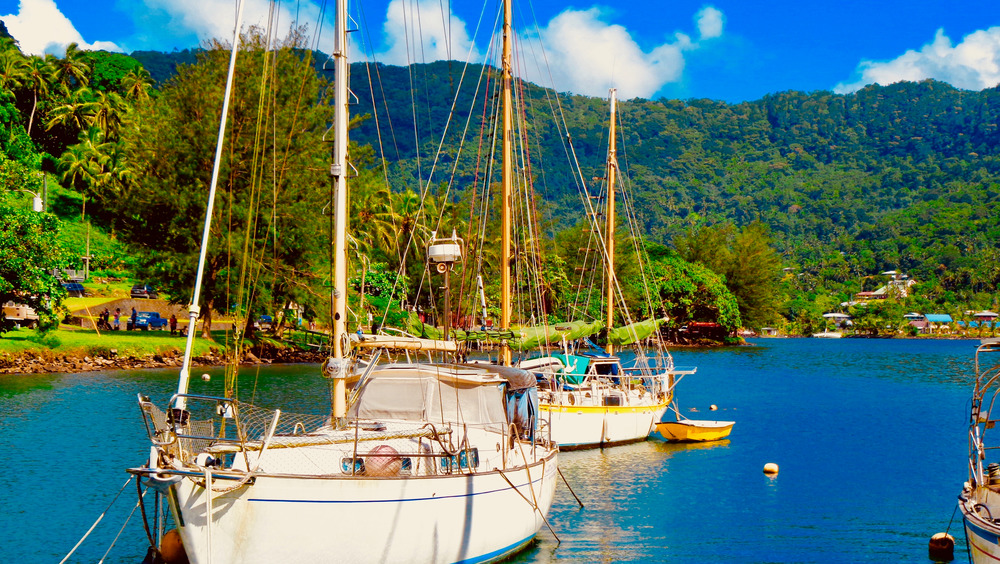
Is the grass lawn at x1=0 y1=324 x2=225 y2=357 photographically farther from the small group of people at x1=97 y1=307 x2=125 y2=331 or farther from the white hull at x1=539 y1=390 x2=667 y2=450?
the white hull at x1=539 y1=390 x2=667 y2=450

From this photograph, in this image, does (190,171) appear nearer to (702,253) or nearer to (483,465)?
(483,465)

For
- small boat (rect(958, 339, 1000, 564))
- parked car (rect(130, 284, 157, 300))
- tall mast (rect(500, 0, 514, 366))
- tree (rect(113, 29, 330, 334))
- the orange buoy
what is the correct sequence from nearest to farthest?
small boat (rect(958, 339, 1000, 564)) → the orange buoy → tall mast (rect(500, 0, 514, 366)) → tree (rect(113, 29, 330, 334)) → parked car (rect(130, 284, 157, 300))

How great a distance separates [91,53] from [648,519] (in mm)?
126277

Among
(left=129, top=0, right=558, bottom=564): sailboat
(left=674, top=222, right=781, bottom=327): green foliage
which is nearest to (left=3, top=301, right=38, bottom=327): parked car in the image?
(left=129, top=0, right=558, bottom=564): sailboat

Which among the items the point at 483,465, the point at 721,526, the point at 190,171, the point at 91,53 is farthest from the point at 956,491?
the point at 91,53

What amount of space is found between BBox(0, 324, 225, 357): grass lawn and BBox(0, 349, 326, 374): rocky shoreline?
0.30 metres

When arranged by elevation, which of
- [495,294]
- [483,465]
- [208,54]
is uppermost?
[208,54]

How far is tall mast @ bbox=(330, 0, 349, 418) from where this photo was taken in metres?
17.1

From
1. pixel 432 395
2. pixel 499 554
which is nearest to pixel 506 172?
pixel 432 395

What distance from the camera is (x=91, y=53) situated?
4926 inches

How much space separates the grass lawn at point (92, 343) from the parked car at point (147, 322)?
3.35 m

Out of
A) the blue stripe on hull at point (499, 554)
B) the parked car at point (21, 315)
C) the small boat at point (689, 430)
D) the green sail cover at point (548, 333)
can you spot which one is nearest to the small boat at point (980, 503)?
the blue stripe on hull at point (499, 554)

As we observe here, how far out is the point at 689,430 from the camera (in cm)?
3553

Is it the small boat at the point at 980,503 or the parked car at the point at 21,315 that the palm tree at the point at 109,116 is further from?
the small boat at the point at 980,503
